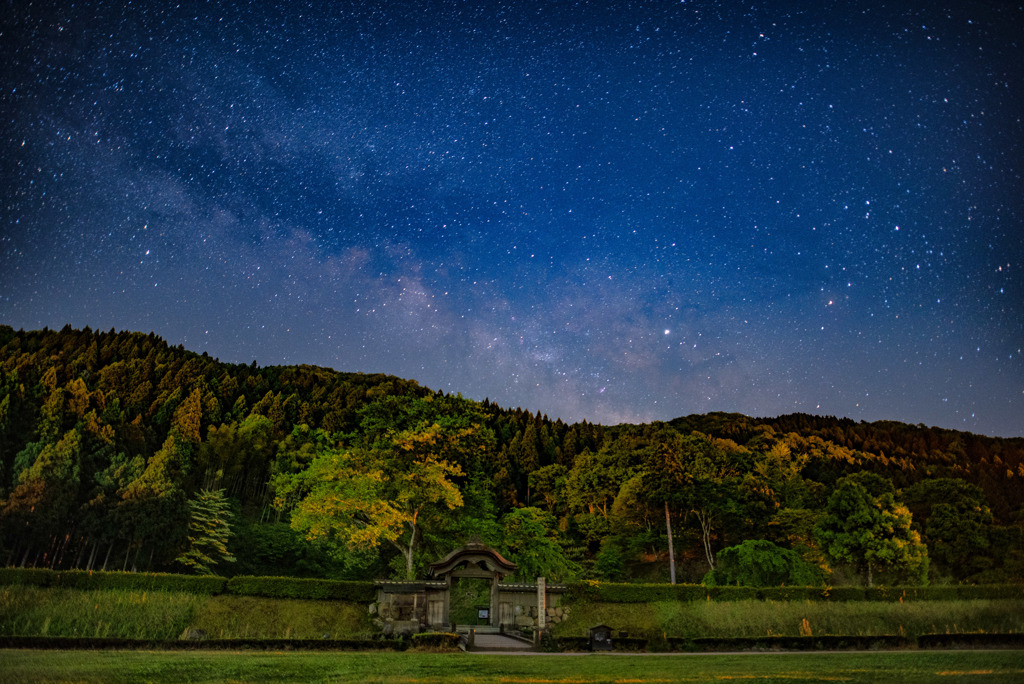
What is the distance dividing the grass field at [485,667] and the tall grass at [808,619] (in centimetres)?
807

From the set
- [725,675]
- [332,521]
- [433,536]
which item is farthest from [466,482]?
[725,675]

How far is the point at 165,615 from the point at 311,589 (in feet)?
20.2

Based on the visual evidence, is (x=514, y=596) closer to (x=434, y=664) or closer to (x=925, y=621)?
(x=434, y=664)

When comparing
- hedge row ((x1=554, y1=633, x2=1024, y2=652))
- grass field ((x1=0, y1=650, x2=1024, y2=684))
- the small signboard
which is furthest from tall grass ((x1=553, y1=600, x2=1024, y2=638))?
grass field ((x1=0, y1=650, x2=1024, y2=684))

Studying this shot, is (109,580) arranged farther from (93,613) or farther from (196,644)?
(196,644)

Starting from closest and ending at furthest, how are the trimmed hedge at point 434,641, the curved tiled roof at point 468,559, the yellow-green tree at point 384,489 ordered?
1. the trimmed hedge at point 434,641
2. the curved tiled roof at point 468,559
3. the yellow-green tree at point 384,489

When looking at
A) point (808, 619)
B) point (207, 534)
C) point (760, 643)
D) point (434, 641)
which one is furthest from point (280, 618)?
point (207, 534)

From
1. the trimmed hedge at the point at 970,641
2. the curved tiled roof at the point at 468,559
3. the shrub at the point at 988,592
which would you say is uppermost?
the curved tiled roof at the point at 468,559

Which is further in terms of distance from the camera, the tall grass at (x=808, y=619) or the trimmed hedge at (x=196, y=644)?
the tall grass at (x=808, y=619)

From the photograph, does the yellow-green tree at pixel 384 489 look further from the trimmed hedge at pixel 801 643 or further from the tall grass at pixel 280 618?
the trimmed hedge at pixel 801 643

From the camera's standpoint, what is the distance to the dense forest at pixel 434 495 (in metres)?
33.3

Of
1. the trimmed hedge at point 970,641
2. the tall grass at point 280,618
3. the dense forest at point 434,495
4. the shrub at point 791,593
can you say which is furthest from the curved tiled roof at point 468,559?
the trimmed hedge at point 970,641

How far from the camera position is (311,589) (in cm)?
2689

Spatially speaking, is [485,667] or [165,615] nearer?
[485,667]
